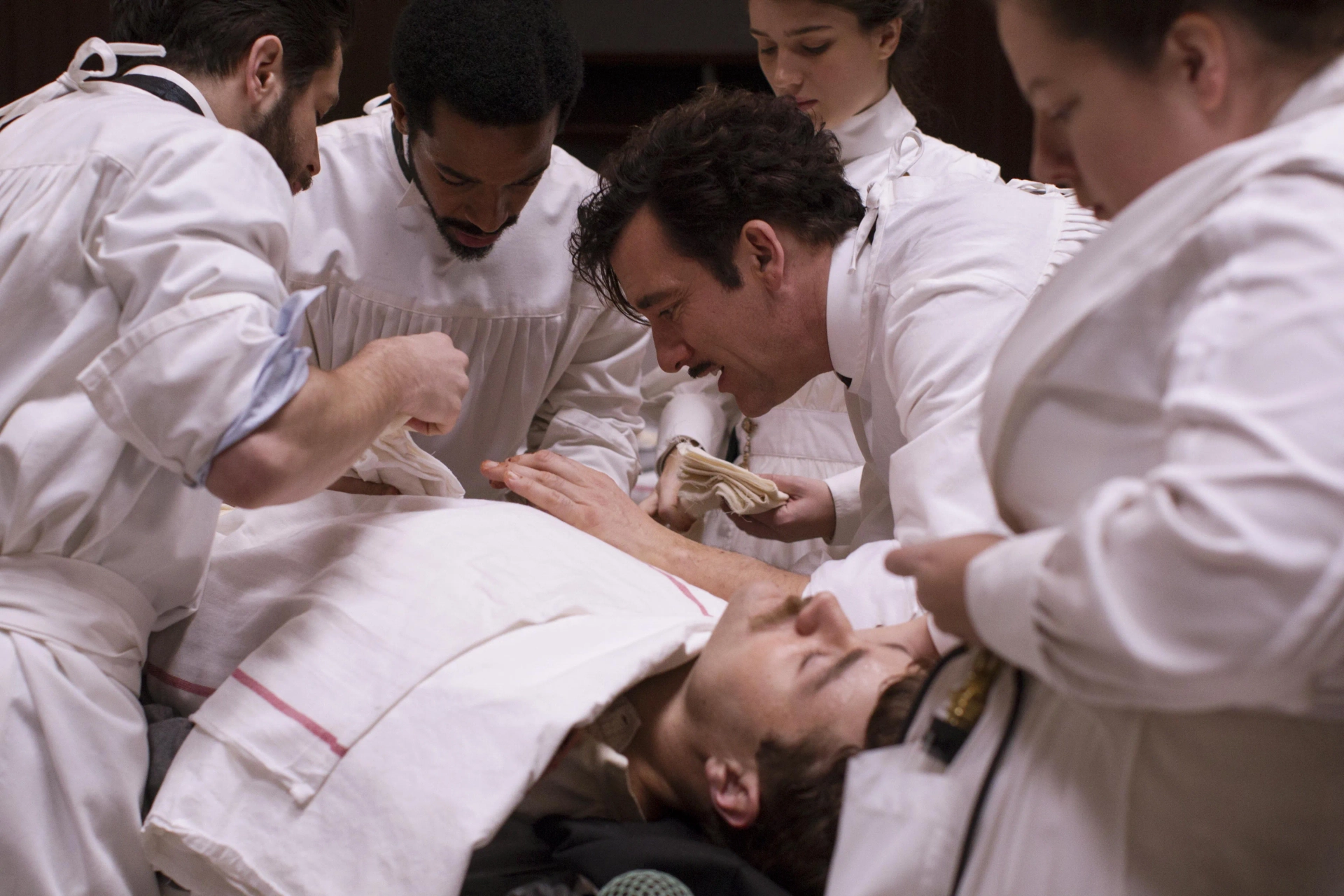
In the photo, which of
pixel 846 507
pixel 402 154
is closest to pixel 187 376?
pixel 402 154

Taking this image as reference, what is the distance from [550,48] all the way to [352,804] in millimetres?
1344

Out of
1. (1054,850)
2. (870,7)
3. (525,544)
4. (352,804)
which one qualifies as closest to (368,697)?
(352,804)

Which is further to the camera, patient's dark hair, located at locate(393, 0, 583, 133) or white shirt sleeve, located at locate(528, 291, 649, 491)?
white shirt sleeve, located at locate(528, 291, 649, 491)

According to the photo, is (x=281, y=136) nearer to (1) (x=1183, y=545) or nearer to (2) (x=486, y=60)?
(2) (x=486, y=60)

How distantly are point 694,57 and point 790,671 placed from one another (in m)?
3.43

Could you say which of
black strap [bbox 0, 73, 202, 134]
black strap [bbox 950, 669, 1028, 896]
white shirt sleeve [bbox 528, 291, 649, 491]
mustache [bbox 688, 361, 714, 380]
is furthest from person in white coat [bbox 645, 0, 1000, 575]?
black strap [bbox 950, 669, 1028, 896]

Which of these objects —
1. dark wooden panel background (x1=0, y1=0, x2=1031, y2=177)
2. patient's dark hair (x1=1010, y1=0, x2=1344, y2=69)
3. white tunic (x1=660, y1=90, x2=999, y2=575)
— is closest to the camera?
patient's dark hair (x1=1010, y1=0, x2=1344, y2=69)

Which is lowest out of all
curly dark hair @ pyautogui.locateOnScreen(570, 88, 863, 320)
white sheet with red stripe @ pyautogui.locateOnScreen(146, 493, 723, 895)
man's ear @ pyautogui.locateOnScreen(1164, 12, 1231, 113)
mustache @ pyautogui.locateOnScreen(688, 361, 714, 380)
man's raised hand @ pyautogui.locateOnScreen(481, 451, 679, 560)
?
man's raised hand @ pyautogui.locateOnScreen(481, 451, 679, 560)

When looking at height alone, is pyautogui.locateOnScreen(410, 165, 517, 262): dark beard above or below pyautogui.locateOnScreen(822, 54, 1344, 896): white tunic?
below

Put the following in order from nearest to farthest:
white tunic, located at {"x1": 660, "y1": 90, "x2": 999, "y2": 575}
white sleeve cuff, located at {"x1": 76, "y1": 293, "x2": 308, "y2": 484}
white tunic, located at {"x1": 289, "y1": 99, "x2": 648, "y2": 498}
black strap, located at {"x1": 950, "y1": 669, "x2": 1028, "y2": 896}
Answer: black strap, located at {"x1": 950, "y1": 669, "x2": 1028, "y2": 896}
white sleeve cuff, located at {"x1": 76, "y1": 293, "x2": 308, "y2": 484}
white tunic, located at {"x1": 289, "y1": 99, "x2": 648, "y2": 498}
white tunic, located at {"x1": 660, "y1": 90, "x2": 999, "y2": 575}

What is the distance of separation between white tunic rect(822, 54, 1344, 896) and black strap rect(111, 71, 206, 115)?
Result: 1140 millimetres

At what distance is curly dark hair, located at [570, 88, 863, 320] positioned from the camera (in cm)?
197

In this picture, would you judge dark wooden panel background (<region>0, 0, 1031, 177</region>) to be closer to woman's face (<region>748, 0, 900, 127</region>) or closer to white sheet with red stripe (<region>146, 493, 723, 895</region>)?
woman's face (<region>748, 0, 900, 127</region>)

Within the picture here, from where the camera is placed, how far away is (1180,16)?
31.1 inches
